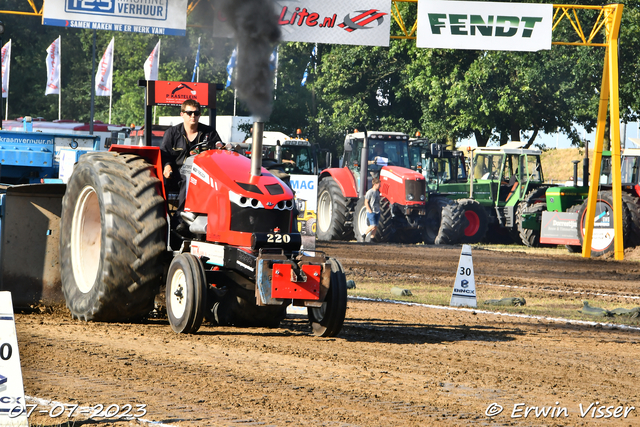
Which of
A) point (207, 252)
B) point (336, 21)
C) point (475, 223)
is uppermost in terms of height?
point (336, 21)

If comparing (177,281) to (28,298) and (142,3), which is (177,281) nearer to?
(28,298)

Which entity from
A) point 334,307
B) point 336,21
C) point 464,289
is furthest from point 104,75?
point 334,307

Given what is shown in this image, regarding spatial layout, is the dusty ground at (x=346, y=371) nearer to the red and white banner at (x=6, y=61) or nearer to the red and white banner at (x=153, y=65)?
the red and white banner at (x=153, y=65)

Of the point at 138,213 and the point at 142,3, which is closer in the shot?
the point at 138,213

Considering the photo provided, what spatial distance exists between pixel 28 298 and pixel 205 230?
2.20m

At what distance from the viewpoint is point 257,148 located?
269 inches

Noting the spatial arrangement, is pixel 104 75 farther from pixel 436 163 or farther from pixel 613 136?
pixel 613 136

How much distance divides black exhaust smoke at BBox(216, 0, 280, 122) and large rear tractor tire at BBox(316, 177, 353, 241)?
14.4 meters

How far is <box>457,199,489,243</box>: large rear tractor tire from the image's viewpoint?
22281mm

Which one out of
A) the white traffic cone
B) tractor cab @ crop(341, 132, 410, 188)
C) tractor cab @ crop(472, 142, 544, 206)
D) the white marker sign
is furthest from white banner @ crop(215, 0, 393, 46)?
the white marker sign

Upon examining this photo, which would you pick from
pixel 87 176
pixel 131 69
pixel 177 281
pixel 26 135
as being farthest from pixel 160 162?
pixel 131 69

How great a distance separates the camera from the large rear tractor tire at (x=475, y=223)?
73.1ft

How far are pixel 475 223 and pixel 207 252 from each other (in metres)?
16.2

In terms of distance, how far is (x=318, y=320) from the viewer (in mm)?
7445
